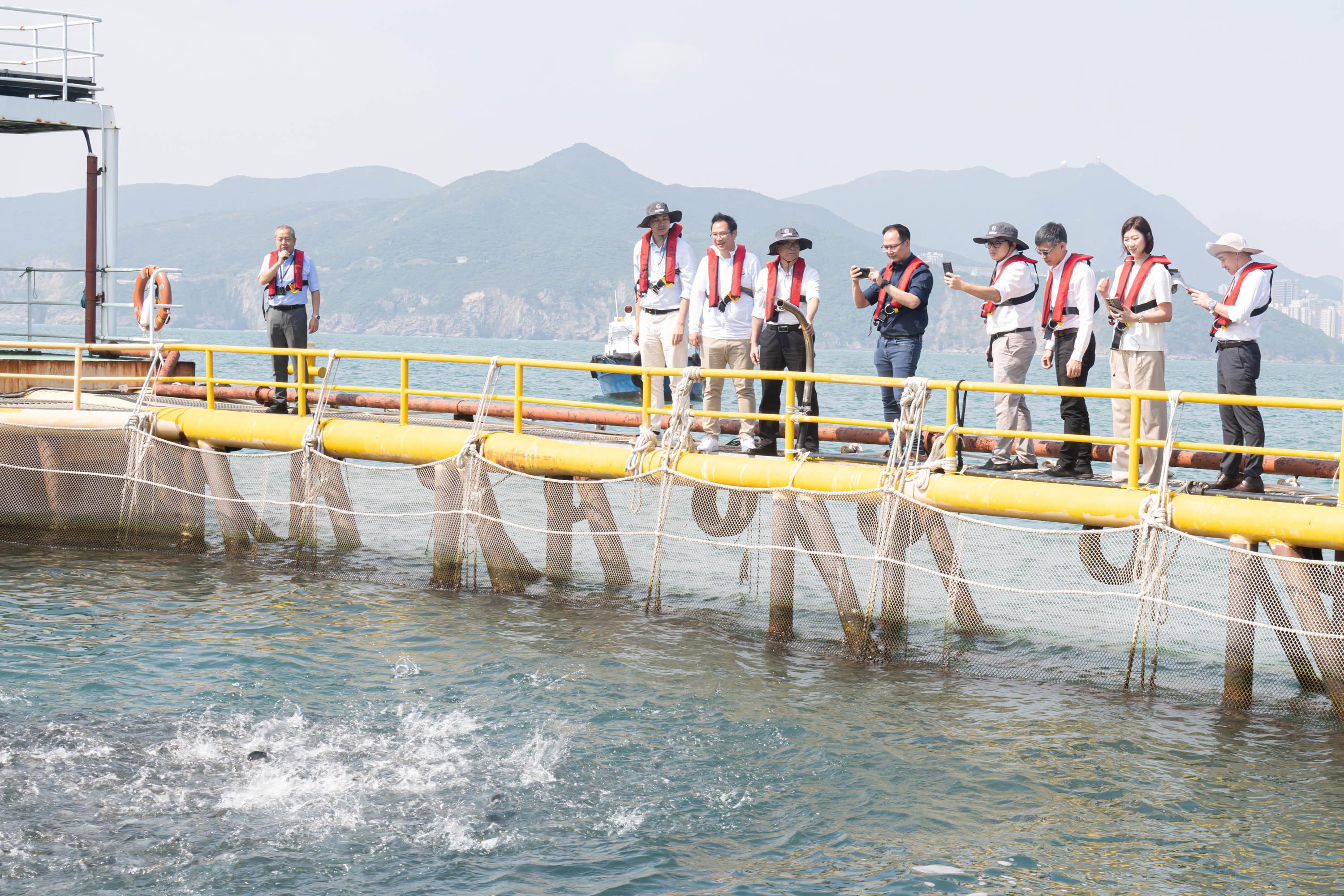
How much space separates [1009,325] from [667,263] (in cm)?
339

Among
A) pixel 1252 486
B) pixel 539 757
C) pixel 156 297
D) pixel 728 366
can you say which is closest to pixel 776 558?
pixel 728 366

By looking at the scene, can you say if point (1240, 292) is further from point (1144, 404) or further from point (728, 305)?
point (728, 305)

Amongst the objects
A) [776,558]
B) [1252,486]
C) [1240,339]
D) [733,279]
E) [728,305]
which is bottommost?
[776,558]

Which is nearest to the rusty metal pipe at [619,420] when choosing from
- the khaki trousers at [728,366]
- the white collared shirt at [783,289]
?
the khaki trousers at [728,366]

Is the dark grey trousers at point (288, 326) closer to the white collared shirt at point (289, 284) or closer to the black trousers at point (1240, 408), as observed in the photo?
the white collared shirt at point (289, 284)

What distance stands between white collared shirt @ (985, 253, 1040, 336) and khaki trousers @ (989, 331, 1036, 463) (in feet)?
0.34

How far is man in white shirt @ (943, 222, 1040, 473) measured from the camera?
10.8 m

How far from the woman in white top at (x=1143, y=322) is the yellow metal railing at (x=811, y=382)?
193 millimetres

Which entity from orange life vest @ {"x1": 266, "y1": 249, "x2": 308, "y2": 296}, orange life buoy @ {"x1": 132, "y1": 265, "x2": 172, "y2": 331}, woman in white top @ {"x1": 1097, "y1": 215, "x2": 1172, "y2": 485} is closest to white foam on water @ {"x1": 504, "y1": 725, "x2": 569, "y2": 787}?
woman in white top @ {"x1": 1097, "y1": 215, "x2": 1172, "y2": 485}

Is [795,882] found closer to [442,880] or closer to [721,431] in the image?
[442,880]

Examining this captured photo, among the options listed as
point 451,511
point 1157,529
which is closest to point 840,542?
point 1157,529

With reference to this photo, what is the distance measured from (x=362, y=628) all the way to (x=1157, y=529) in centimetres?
720

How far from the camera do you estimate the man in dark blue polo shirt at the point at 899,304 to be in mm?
11164

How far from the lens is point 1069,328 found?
10688 millimetres
